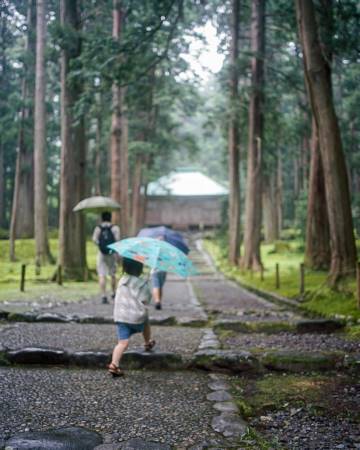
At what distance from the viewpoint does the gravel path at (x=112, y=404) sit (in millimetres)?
3178

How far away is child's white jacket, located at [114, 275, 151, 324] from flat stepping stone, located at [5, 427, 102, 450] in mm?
1738

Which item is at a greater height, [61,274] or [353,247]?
[353,247]

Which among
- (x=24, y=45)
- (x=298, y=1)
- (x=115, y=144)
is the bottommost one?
(x=115, y=144)

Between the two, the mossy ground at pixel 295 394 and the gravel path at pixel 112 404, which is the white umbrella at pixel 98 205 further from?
the mossy ground at pixel 295 394

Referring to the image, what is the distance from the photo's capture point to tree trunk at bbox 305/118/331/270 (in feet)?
44.4

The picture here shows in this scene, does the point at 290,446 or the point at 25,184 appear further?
the point at 25,184

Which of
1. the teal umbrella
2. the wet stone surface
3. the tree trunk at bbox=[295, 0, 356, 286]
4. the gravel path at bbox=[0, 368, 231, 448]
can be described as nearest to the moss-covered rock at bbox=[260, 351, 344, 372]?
the gravel path at bbox=[0, 368, 231, 448]

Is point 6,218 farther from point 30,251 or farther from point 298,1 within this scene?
point 298,1

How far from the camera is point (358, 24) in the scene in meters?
10.2

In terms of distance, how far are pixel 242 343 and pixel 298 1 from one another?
23.1ft

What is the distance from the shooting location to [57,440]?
9.61 ft

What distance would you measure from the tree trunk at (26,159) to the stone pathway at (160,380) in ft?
50.1

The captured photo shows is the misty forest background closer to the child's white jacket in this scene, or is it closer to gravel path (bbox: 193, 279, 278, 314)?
gravel path (bbox: 193, 279, 278, 314)

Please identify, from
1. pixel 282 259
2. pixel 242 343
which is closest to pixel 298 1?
pixel 242 343
